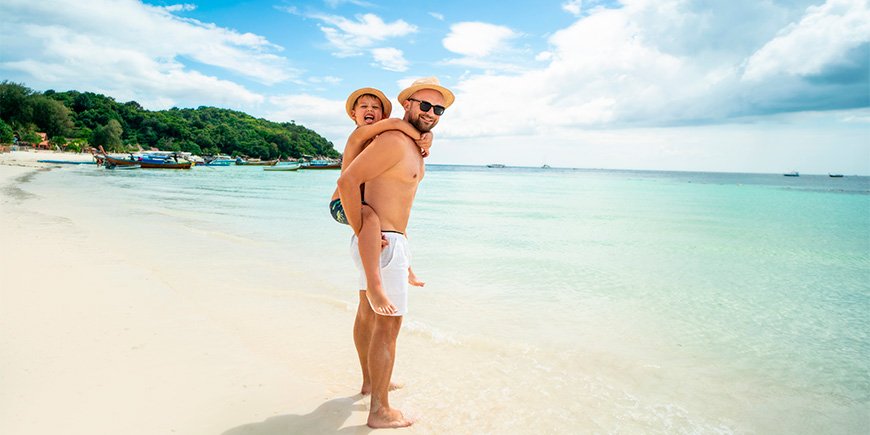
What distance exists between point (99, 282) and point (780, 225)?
71.0 ft

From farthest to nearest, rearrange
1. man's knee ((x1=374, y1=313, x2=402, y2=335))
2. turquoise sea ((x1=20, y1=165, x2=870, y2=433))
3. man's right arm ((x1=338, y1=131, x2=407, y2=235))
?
turquoise sea ((x1=20, y1=165, x2=870, y2=433)) → man's knee ((x1=374, y1=313, x2=402, y2=335)) → man's right arm ((x1=338, y1=131, x2=407, y2=235))

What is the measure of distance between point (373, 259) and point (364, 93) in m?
1.03

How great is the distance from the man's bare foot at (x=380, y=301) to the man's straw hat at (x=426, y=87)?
1105mm

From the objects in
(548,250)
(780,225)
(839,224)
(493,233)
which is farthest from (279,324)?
(839,224)

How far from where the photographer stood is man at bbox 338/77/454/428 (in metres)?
2.44

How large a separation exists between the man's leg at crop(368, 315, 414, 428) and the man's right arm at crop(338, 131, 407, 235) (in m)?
0.58

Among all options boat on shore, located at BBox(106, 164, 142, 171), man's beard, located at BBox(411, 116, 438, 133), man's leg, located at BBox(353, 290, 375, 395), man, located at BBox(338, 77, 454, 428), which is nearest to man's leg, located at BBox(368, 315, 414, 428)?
man, located at BBox(338, 77, 454, 428)

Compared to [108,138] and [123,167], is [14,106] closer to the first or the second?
[108,138]

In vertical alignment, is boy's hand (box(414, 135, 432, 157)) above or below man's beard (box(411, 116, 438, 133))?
below

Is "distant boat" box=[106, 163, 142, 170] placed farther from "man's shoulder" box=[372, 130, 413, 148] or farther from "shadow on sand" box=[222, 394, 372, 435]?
"man's shoulder" box=[372, 130, 413, 148]

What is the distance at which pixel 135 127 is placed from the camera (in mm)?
101125

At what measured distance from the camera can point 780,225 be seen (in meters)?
18.1

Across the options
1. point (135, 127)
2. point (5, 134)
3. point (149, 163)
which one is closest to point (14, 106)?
point (5, 134)

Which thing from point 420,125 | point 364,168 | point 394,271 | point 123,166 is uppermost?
point 420,125
